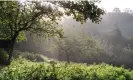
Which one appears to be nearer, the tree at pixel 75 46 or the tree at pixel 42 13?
the tree at pixel 42 13

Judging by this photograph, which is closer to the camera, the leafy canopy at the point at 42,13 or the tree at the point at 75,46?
the leafy canopy at the point at 42,13

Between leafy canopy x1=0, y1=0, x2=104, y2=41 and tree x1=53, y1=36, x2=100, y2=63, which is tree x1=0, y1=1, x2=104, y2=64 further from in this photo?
tree x1=53, y1=36, x2=100, y2=63

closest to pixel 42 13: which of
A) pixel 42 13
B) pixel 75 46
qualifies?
pixel 42 13

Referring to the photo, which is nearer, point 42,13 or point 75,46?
point 42,13

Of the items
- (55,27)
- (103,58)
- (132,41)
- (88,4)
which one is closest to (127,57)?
(103,58)

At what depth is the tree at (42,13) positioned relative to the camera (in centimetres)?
1543

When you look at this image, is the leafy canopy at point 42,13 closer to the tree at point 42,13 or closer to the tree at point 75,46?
the tree at point 42,13

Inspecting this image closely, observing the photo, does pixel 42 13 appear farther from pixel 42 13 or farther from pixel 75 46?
pixel 75 46

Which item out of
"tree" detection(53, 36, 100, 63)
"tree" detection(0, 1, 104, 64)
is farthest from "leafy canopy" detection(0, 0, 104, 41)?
"tree" detection(53, 36, 100, 63)

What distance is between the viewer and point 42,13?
19.7 metres

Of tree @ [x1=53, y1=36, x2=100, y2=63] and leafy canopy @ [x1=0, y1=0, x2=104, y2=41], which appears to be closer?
leafy canopy @ [x1=0, y1=0, x2=104, y2=41]

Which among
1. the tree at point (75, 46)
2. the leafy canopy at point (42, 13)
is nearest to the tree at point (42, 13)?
the leafy canopy at point (42, 13)

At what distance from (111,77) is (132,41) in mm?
106576

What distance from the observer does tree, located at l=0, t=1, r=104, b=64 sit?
15.4 metres
